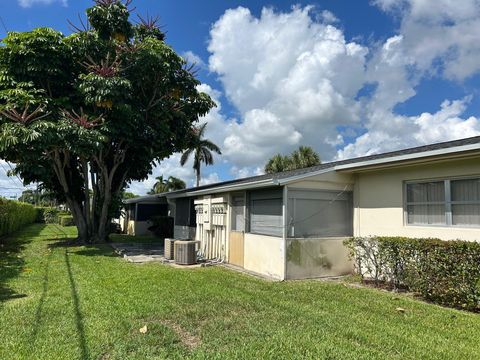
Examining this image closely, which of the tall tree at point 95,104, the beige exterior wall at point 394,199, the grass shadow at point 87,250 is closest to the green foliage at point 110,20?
the tall tree at point 95,104

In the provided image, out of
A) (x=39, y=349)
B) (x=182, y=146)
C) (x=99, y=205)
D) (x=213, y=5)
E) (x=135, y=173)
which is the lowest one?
(x=39, y=349)

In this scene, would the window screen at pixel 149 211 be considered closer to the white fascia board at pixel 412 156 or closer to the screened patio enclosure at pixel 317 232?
the screened patio enclosure at pixel 317 232

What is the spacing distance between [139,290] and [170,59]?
33.5ft

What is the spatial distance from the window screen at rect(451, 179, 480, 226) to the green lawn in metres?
1.94

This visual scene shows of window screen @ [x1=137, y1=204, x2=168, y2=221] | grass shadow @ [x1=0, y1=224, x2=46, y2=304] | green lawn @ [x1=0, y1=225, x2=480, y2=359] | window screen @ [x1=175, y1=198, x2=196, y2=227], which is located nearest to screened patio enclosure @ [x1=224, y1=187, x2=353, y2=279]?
green lawn @ [x1=0, y1=225, x2=480, y2=359]

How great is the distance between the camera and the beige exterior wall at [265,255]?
8945 millimetres

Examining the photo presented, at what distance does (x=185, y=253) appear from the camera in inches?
443

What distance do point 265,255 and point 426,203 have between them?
13.3ft

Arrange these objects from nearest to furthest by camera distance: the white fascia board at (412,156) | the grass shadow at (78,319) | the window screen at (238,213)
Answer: the grass shadow at (78,319) → the white fascia board at (412,156) → the window screen at (238,213)

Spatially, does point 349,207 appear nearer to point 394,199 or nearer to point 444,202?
point 394,199

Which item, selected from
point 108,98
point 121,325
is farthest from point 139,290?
point 108,98

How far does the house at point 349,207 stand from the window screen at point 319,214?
Answer: 0.08 feet

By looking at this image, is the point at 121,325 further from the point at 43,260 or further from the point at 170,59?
the point at 170,59

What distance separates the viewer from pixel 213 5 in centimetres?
1264
